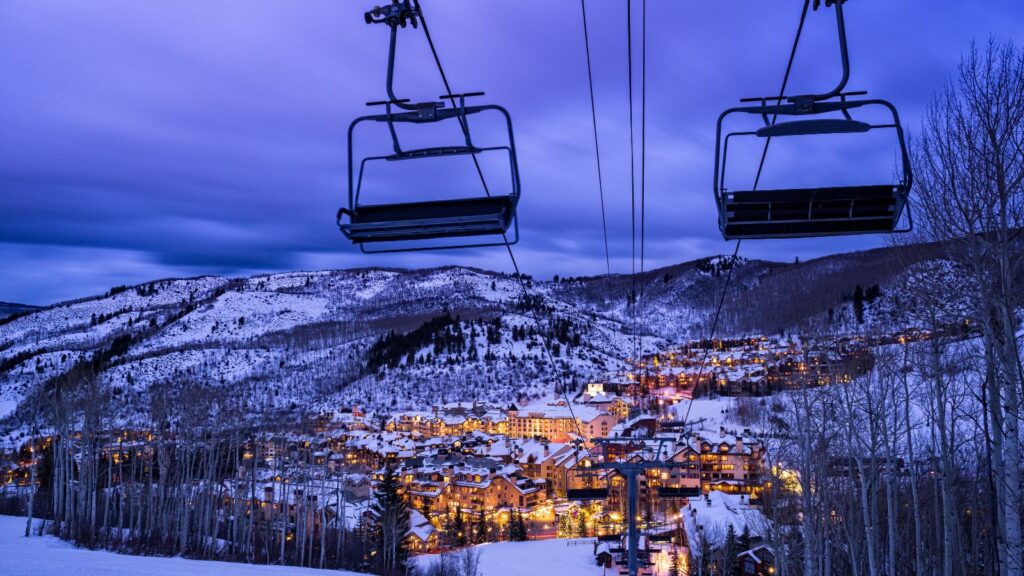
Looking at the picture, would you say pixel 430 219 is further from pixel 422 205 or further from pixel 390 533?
pixel 390 533

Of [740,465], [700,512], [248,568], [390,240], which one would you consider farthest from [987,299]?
[740,465]

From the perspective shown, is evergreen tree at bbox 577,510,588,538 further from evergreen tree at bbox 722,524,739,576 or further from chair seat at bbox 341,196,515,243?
chair seat at bbox 341,196,515,243

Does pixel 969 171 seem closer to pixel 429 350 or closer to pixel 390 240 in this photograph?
pixel 390 240

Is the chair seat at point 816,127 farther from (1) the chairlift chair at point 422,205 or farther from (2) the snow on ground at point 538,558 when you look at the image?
(2) the snow on ground at point 538,558

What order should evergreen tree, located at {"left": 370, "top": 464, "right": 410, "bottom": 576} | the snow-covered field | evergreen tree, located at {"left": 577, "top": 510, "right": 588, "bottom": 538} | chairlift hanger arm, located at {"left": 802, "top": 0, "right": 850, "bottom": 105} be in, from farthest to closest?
1. evergreen tree, located at {"left": 577, "top": 510, "right": 588, "bottom": 538}
2. evergreen tree, located at {"left": 370, "top": 464, "right": 410, "bottom": 576}
3. the snow-covered field
4. chairlift hanger arm, located at {"left": 802, "top": 0, "right": 850, "bottom": 105}

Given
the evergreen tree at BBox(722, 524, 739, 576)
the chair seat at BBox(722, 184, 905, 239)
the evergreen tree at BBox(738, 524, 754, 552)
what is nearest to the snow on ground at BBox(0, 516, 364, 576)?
the evergreen tree at BBox(722, 524, 739, 576)

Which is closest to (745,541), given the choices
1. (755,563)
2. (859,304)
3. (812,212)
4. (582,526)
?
(755,563)

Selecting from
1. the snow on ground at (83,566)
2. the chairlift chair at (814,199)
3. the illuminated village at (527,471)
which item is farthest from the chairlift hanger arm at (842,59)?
the snow on ground at (83,566)
